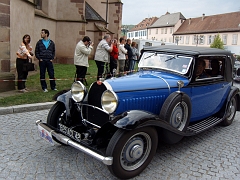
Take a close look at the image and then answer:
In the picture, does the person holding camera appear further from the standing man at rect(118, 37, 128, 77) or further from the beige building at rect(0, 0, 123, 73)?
the standing man at rect(118, 37, 128, 77)

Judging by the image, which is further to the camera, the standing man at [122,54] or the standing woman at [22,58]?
the standing man at [122,54]

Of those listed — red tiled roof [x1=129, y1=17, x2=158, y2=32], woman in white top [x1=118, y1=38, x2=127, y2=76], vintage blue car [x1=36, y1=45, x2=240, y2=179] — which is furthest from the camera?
red tiled roof [x1=129, y1=17, x2=158, y2=32]

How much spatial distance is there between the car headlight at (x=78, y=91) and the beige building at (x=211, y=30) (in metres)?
47.1

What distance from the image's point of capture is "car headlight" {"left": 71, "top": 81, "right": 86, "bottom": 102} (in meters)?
3.81

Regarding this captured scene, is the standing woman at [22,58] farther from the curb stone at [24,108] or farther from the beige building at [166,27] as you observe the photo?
the beige building at [166,27]

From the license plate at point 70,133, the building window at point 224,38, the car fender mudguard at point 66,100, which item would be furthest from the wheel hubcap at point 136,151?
the building window at point 224,38

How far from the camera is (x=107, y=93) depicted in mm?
3309

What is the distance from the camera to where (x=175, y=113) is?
389 centimetres

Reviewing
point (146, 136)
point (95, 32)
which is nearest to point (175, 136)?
point (146, 136)

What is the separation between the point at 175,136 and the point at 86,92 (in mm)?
1571

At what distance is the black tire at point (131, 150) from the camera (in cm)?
293

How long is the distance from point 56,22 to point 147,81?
13856mm

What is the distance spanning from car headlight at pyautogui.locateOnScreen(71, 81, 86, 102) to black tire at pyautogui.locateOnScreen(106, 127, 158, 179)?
1.08 m

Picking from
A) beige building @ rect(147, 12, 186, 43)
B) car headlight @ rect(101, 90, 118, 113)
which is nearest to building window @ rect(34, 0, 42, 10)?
car headlight @ rect(101, 90, 118, 113)
